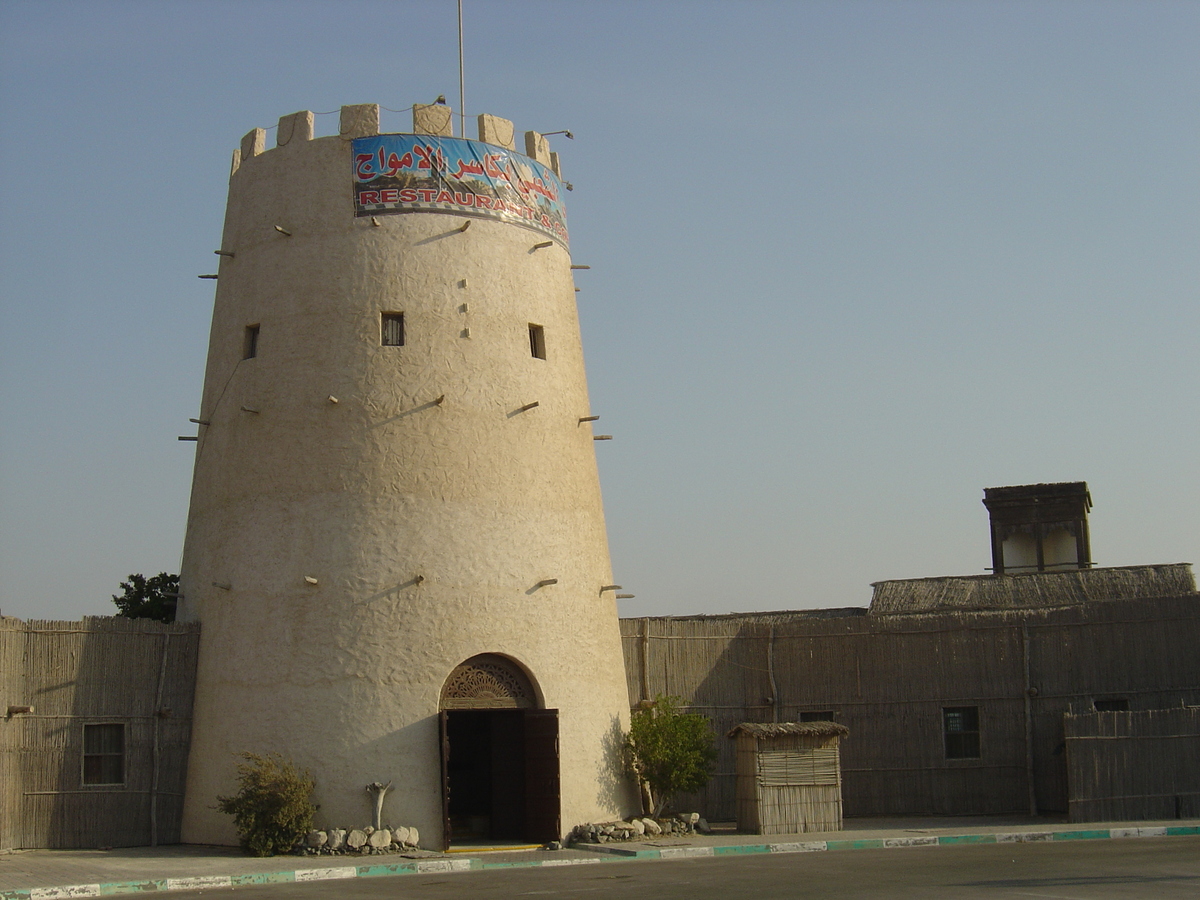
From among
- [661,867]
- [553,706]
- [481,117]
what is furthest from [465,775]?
[481,117]

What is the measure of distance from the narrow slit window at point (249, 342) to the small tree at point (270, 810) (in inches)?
251

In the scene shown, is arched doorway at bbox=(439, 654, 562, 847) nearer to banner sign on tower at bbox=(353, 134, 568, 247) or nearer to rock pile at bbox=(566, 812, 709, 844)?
rock pile at bbox=(566, 812, 709, 844)

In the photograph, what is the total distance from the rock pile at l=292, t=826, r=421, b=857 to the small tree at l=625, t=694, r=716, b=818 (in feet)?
13.9

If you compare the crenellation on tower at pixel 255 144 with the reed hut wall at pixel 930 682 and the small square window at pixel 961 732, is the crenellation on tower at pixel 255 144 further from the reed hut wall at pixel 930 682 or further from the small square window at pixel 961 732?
the small square window at pixel 961 732

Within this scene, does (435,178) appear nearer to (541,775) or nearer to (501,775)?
(541,775)

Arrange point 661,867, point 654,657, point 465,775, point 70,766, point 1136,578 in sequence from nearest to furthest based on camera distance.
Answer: point 661,867, point 70,766, point 465,775, point 654,657, point 1136,578

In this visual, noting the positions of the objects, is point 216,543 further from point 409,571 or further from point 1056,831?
point 1056,831

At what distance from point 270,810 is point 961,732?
13.0 metres

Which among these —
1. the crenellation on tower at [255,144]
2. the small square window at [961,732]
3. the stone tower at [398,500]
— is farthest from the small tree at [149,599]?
the small square window at [961,732]

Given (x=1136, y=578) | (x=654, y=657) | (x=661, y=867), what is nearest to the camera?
(x=661, y=867)

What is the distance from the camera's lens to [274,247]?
21.4 metres

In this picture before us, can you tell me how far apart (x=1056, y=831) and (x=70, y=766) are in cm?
1479

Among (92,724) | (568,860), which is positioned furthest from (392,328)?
(568,860)

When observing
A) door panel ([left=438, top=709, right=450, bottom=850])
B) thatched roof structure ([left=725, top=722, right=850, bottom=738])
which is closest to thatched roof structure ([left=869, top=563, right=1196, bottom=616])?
thatched roof structure ([left=725, top=722, right=850, bottom=738])
